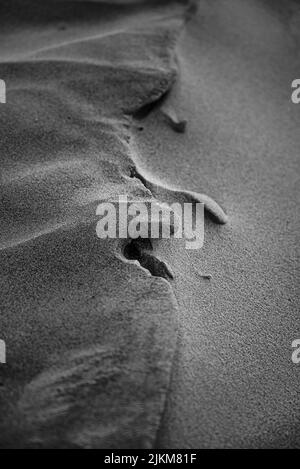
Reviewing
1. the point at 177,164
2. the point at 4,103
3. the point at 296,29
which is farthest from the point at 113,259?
the point at 296,29

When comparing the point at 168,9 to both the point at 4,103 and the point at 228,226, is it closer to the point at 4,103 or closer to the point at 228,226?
the point at 4,103

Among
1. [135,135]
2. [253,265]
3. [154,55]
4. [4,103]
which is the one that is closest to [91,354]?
[253,265]

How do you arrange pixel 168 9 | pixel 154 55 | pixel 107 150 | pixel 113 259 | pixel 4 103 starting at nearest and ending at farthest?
pixel 113 259 < pixel 107 150 < pixel 4 103 < pixel 154 55 < pixel 168 9

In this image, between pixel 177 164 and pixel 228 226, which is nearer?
pixel 228 226

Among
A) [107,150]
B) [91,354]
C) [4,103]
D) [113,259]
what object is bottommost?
[91,354]

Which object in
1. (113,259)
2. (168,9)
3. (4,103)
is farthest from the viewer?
(168,9)

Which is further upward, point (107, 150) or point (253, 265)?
point (107, 150)

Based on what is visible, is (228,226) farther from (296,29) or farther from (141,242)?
(296,29)
